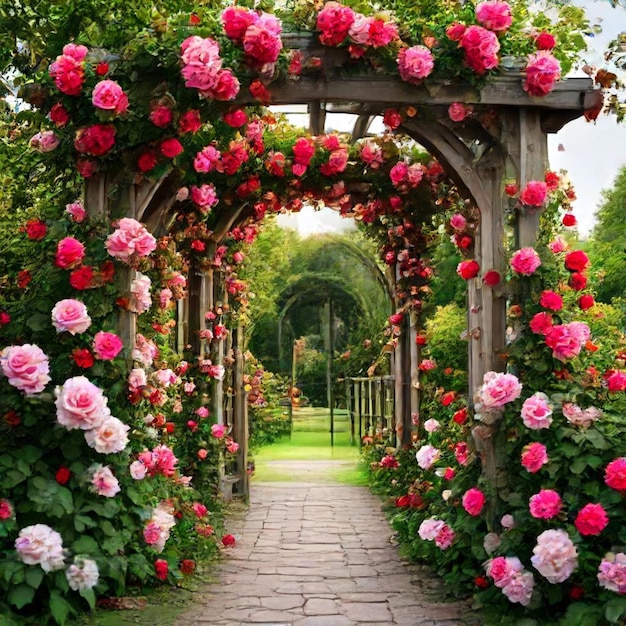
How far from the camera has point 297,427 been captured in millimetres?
16859

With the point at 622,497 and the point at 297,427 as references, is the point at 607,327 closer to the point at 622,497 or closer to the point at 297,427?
the point at 622,497

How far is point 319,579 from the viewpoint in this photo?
17.2ft

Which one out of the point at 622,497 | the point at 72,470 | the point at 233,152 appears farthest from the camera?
the point at 233,152

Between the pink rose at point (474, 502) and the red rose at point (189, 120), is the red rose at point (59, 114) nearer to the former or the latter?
the red rose at point (189, 120)

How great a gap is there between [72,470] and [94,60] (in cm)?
206

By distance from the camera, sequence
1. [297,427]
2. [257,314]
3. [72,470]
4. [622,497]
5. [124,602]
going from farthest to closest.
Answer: [297,427] < [257,314] < [124,602] < [72,470] < [622,497]

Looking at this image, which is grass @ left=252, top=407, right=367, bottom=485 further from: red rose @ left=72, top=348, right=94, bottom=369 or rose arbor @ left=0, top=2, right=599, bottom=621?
red rose @ left=72, top=348, right=94, bottom=369

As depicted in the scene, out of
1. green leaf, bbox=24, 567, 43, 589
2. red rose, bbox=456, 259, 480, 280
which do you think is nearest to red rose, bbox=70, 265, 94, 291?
green leaf, bbox=24, 567, 43, 589

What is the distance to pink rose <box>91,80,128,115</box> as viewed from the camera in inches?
166

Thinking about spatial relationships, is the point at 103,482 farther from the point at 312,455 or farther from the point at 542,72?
the point at 312,455

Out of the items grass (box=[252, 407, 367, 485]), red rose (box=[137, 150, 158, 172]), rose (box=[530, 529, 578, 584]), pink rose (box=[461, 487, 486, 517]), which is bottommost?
grass (box=[252, 407, 367, 485])

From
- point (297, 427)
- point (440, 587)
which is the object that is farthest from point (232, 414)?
point (297, 427)

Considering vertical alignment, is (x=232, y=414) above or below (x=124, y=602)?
above

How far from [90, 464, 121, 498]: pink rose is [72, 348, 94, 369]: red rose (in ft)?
1.70
